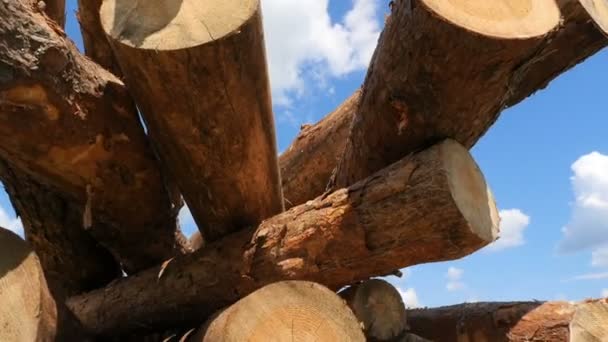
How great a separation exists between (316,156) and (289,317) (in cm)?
176

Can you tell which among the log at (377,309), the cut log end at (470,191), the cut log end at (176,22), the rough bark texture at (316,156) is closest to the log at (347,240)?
the cut log end at (470,191)

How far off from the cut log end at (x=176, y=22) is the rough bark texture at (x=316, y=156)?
5.03 feet

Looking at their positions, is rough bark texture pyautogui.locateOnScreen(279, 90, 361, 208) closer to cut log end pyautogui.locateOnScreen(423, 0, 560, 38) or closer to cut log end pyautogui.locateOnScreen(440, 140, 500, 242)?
cut log end pyautogui.locateOnScreen(440, 140, 500, 242)

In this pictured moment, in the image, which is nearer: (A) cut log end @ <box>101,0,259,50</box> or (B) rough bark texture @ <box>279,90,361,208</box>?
(A) cut log end @ <box>101,0,259,50</box>

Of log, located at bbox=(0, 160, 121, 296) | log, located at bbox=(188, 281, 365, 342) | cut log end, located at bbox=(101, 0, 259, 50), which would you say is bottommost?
log, located at bbox=(188, 281, 365, 342)

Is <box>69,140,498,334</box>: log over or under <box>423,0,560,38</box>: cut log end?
under

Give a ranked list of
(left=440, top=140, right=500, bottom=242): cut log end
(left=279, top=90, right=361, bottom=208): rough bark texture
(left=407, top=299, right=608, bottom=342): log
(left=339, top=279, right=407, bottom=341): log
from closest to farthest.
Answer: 1. (left=440, top=140, right=500, bottom=242): cut log end
2. (left=339, top=279, right=407, bottom=341): log
3. (left=407, top=299, right=608, bottom=342): log
4. (left=279, top=90, right=361, bottom=208): rough bark texture

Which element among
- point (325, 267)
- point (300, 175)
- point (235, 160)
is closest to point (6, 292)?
point (235, 160)

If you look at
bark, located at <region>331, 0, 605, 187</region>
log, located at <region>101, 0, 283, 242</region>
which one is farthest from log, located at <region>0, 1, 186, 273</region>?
bark, located at <region>331, 0, 605, 187</region>

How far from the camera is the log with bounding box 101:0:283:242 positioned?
2.11 m

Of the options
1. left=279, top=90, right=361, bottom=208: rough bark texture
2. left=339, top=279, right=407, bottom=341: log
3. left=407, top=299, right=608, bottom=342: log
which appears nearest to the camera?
left=339, top=279, right=407, bottom=341: log

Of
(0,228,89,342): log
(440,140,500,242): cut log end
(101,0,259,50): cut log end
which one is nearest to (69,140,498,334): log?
(440,140,500,242): cut log end

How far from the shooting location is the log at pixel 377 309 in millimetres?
2547

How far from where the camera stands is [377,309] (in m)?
2.56
